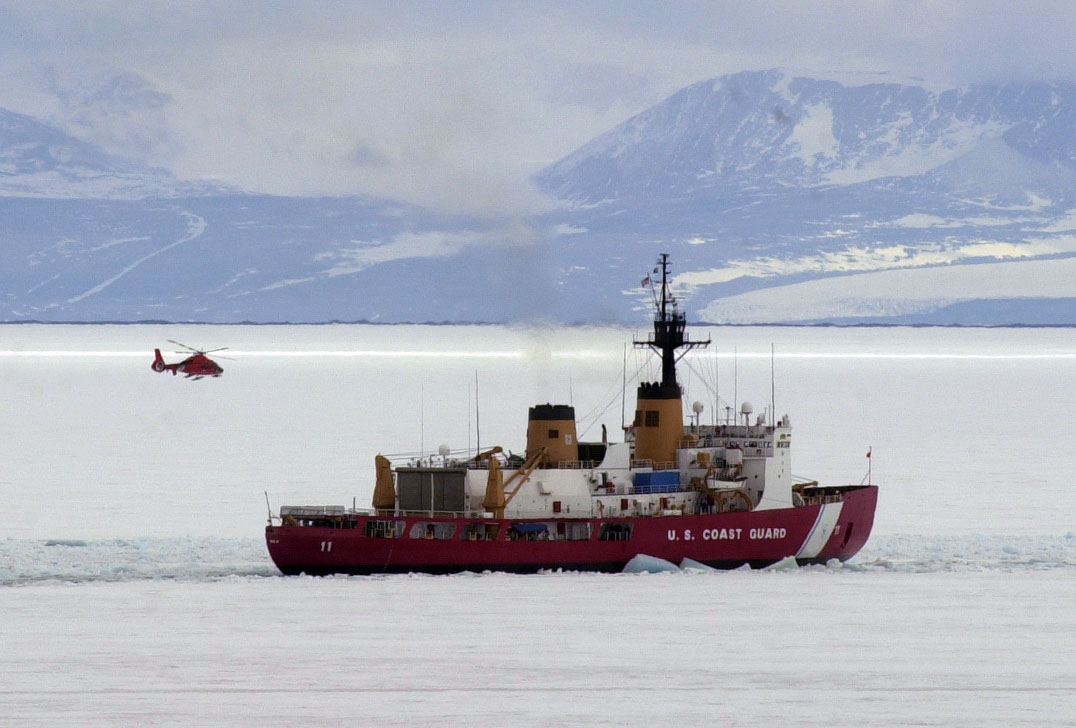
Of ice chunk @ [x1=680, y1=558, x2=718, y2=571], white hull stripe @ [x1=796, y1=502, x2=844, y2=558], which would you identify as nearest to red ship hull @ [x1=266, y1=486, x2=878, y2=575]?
white hull stripe @ [x1=796, y1=502, x2=844, y2=558]

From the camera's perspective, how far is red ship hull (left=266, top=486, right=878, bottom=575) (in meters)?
50.2

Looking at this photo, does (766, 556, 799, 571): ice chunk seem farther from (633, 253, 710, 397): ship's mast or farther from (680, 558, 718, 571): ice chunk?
(633, 253, 710, 397): ship's mast

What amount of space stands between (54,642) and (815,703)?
16.2 metres

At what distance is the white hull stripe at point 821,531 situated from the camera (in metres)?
53.8

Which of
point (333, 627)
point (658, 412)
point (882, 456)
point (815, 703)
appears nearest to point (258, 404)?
point (882, 456)

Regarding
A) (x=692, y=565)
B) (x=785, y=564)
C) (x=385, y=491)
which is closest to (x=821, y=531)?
(x=785, y=564)

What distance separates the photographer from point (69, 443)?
96.1 m

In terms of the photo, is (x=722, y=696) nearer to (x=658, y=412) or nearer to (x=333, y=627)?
(x=333, y=627)

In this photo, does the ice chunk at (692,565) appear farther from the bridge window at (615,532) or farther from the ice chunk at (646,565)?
the bridge window at (615,532)

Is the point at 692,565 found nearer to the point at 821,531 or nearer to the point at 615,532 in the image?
the point at 615,532

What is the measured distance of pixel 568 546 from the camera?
51.2 m

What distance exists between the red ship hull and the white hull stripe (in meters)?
0.03

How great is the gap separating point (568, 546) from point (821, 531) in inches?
317

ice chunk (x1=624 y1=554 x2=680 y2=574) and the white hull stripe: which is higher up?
the white hull stripe
